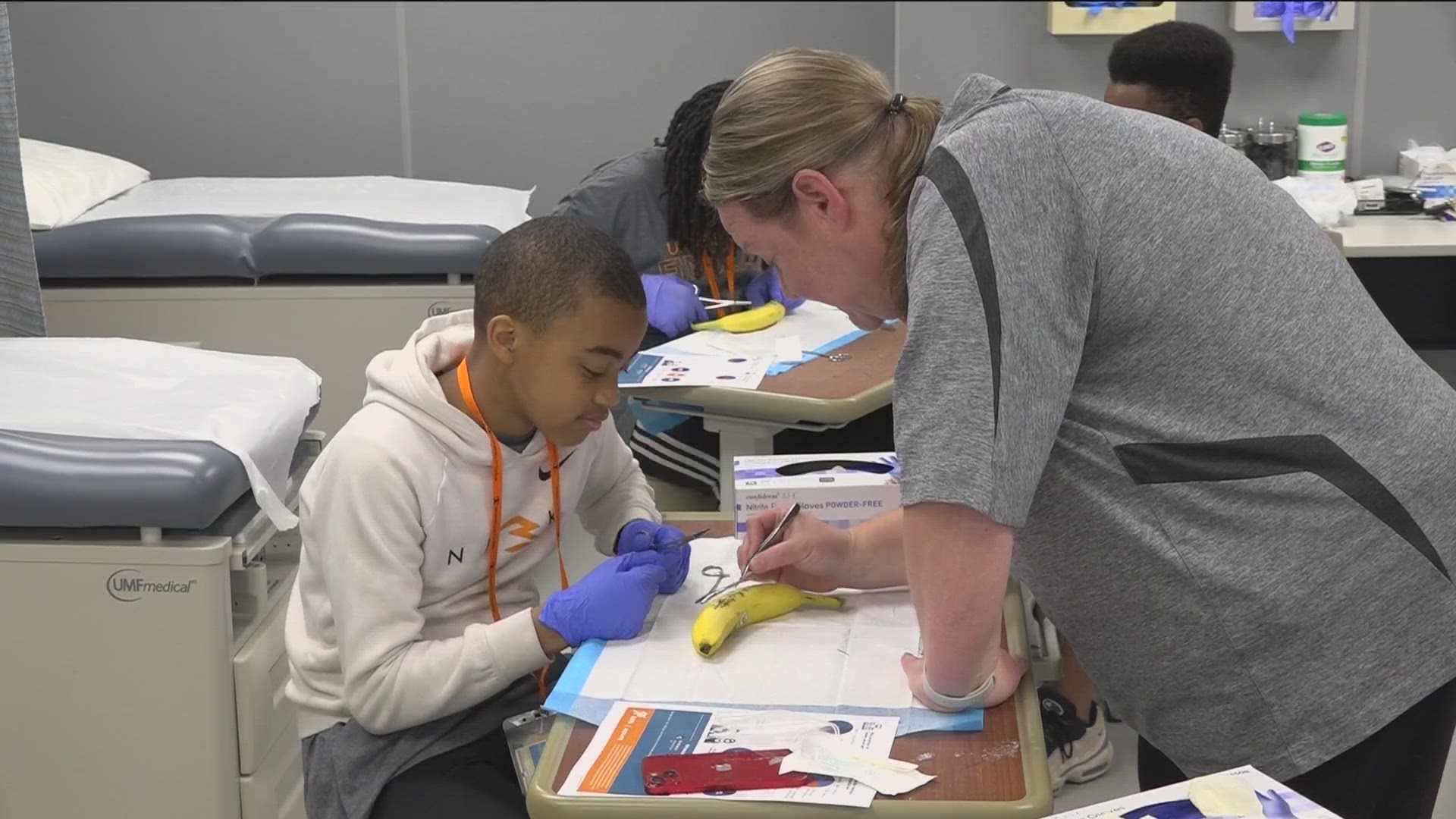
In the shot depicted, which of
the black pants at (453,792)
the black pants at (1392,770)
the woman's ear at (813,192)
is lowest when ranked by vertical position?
the black pants at (453,792)

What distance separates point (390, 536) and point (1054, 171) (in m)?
0.81

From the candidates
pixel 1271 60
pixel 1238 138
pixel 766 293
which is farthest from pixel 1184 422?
pixel 1271 60

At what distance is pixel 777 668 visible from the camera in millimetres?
1382

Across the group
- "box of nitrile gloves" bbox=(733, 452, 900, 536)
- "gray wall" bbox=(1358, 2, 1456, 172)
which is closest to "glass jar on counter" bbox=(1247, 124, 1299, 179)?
"gray wall" bbox=(1358, 2, 1456, 172)

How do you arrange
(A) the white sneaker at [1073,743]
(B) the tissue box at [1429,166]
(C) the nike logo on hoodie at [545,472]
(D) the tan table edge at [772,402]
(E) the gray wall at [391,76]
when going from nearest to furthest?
1. (C) the nike logo on hoodie at [545,472]
2. (D) the tan table edge at [772,402]
3. (A) the white sneaker at [1073,743]
4. (B) the tissue box at [1429,166]
5. (E) the gray wall at [391,76]

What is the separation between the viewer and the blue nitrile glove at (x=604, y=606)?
1.46 m

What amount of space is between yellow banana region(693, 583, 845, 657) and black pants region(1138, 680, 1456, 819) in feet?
1.69

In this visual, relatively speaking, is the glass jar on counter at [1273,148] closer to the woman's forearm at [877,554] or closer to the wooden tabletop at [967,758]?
the woman's forearm at [877,554]

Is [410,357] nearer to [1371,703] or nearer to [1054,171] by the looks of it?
[1054,171]

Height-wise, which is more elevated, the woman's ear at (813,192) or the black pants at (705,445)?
the woman's ear at (813,192)

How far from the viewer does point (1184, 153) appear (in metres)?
1.14

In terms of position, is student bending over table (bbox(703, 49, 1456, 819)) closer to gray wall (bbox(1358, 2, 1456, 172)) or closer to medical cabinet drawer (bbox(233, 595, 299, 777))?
medical cabinet drawer (bbox(233, 595, 299, 777))

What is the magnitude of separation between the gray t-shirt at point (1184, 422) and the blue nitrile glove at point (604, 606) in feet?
1.39

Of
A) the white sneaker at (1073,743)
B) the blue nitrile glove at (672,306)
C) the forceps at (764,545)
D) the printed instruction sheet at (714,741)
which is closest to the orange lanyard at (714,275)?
the blue nitrile glove at (672,306)
